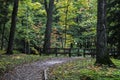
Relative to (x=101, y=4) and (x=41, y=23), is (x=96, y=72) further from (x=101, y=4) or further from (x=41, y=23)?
(x=41, y=23)

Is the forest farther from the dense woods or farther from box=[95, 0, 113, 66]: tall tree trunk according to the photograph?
box=[95, 0, 113, 66]: tall tree trunk

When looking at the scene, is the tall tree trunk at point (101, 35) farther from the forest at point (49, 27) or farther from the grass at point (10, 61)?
the forest at point (49, 27)

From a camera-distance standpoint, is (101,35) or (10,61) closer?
(101,35)

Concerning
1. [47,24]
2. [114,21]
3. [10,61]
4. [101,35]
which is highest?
[47,24]

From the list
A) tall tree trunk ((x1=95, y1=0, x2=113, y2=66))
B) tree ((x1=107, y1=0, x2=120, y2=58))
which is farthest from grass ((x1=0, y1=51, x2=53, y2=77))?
tree ((x1=107, y1=0, x2=120, y2=58))

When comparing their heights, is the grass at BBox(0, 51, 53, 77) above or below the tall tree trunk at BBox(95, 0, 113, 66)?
below

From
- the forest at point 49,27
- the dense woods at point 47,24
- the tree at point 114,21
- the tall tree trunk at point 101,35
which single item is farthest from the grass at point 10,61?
the tree at point 114,21

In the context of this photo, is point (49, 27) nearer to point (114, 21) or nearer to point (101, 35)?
point (114, 21)

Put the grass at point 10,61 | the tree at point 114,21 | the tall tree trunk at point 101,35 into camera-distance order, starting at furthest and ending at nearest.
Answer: the tree at point 114,21, the tall tree trunk at point 101,35, the grass at point 10,61

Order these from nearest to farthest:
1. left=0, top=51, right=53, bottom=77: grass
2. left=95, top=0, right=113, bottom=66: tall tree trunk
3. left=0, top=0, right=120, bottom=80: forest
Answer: left=0, top=51, right=53, bottom=77: grass → left=95, top=0, right=113, bottom=66: tall tree trunk → left=0, top=0, right=120, bottom=80: forest

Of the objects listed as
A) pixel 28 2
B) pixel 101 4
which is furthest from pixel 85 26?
pixel 101 4

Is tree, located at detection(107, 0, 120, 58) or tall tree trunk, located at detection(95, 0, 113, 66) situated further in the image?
tree, located at detection(107, 0, 120, 58)

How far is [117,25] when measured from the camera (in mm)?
24312

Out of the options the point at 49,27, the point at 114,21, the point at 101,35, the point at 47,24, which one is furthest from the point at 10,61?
the point at 47,24
